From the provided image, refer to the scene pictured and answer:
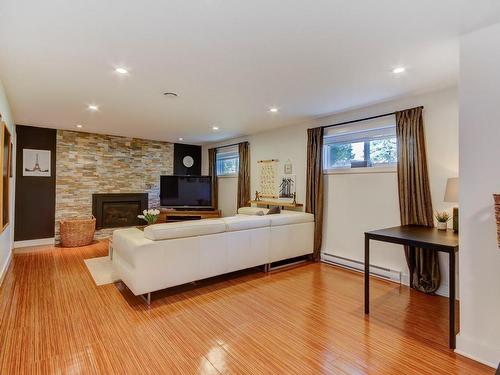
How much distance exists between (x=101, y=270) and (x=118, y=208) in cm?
257

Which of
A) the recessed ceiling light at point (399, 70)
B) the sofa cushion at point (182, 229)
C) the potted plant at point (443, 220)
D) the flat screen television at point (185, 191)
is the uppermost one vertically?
the recessed ceiling light at point (399, 70)

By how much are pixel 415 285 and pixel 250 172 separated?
11.7ft

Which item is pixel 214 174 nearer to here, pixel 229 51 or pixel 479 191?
pixel 229 51

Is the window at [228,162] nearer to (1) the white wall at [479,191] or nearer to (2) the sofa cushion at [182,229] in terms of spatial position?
(2) the sofa cushion at [182,229]

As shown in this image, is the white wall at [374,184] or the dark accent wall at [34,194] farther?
the dark accent wall at [34,194]

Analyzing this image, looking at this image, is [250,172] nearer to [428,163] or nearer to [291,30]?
[428,163]

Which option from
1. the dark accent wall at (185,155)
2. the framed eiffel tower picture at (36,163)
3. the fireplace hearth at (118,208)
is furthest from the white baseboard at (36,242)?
the dark accent wall at (185,155)

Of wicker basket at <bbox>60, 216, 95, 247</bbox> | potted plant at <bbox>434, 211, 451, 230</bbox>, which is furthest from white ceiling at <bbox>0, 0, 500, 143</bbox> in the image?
wicker basket at <bbox>60, 216, 95, 247</bbox>

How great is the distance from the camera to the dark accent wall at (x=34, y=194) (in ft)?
16.8

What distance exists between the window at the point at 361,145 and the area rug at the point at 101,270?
3.46 metres

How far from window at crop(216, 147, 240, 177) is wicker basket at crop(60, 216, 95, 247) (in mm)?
3065

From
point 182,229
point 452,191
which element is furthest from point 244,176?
point 452,191

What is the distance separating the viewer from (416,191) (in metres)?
3.24

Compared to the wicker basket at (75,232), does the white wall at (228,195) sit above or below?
above
